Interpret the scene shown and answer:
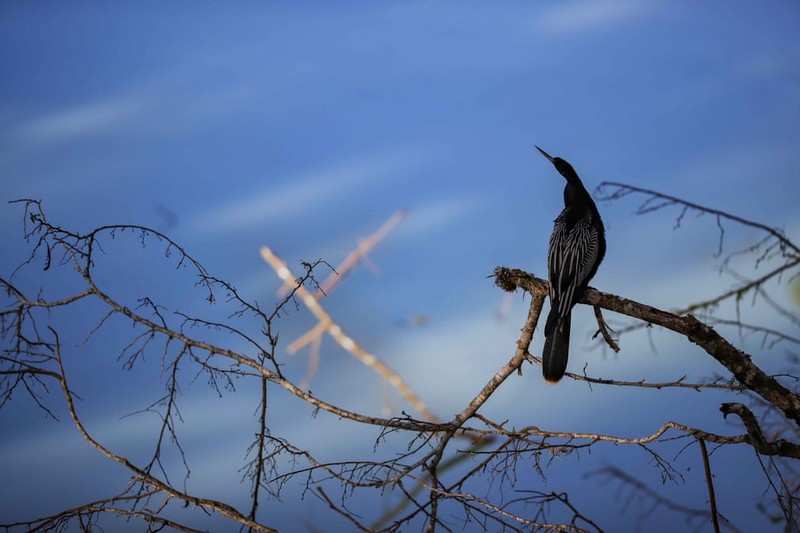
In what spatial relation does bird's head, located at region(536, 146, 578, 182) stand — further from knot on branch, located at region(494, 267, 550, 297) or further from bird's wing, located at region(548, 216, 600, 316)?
knot on branch, located at region(494, 267, 550, 297)

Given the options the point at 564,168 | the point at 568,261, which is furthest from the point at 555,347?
the point at 564,168

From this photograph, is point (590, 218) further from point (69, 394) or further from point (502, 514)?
point (69, 394)

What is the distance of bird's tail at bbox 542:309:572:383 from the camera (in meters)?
3.89

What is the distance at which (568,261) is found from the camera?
4.11m

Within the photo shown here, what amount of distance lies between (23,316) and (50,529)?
2.76 feet

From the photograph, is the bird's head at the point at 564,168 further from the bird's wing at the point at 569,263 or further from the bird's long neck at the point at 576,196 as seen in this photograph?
the bird's wing at the point at 569,263

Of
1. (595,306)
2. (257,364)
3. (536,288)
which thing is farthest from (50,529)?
(595,306)

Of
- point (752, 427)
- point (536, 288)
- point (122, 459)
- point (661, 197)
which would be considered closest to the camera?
point (661, 197)

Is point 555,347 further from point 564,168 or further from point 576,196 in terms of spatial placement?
point 564,168

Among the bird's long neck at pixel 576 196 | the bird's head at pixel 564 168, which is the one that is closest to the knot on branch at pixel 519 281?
the bird's long neck at pixel 576 196

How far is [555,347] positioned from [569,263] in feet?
1.66

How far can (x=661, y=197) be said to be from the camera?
8.35ft

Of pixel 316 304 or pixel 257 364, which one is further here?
pixel 316 304

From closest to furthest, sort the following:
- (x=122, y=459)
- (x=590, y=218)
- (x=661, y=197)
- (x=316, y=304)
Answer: (x=661, y=197) → (x=122, y=459) → (x=590, y=218) → (x=316, y=304)
